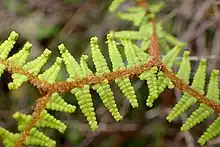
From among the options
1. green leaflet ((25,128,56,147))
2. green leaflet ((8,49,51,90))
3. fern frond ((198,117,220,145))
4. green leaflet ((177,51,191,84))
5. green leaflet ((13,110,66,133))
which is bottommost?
fern frond ((198,117,220,145))

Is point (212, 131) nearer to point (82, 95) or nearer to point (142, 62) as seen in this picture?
point (142, 62)

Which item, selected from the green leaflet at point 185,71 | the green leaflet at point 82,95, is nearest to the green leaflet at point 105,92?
the green leaflet at point 82,95

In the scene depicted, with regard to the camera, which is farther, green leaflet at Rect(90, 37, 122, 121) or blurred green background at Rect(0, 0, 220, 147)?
blurred green background at Rect(0, 0, 220, 147)

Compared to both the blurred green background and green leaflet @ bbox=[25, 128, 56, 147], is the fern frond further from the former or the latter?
the blurred green background

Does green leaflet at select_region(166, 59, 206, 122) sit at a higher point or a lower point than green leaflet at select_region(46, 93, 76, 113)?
lower

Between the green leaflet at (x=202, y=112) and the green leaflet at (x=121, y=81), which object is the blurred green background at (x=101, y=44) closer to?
the green leaflet at (x=202, y=112)

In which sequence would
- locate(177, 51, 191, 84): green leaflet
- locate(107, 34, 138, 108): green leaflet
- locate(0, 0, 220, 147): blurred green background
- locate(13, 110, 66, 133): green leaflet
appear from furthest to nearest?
locate(0, 0, 220, 147): blurred green background, locate(177, 51, 191, 84): green leaflet, locate(107, 34, 138, 108): green leaflet, locate(13, 110, 66, 133): green leaflet

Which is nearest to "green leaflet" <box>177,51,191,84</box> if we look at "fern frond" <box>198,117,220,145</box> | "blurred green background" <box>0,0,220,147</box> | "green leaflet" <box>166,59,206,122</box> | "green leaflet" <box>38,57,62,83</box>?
"green leaflet" <box>166,59,206,122</box>

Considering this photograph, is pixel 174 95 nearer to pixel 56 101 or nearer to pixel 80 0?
pixel 80 0

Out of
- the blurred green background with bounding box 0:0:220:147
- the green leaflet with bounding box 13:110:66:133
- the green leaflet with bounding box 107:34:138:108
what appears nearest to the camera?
the green leaflet with bounding box 13:110:66:133

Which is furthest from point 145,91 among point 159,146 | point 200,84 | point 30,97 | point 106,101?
point 106,101

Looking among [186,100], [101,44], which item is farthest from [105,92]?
[101,44]
